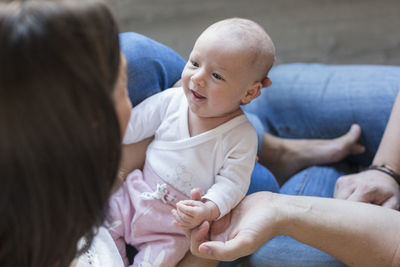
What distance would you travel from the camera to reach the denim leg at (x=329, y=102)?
1.29 metres

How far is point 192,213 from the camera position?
845mm

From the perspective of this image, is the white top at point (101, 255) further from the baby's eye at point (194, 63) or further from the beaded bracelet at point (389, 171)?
the beaded bracelet at point (389, 171)

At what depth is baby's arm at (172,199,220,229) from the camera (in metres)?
0.85

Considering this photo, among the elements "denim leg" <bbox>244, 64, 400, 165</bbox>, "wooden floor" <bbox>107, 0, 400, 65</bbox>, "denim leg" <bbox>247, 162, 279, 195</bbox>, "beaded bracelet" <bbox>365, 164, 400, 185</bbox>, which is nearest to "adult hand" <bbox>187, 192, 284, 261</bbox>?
"denim leg" <bbox>247, 162, 279, 195</bbox>

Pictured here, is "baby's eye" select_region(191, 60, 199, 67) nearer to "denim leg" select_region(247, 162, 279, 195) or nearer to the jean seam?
"denim leg" select_region(247, 162, 279, 195)

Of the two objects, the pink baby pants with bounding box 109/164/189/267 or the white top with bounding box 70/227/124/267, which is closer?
the white top with bounding box 70/227/124/267

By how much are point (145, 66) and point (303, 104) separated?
55 cm

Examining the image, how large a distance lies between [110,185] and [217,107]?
362mm

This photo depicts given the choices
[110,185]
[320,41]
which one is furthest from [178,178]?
[320,41]

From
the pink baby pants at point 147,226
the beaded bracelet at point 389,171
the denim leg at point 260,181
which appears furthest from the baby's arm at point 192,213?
the beaded bracelet at point 389,171

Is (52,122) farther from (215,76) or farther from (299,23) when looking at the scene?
(299,23)

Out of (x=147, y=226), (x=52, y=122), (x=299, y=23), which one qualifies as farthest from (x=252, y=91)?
(x=299, y=23)

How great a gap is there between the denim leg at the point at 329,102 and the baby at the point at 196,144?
17.3 inches

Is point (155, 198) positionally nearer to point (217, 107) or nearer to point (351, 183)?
point (217, 107)
